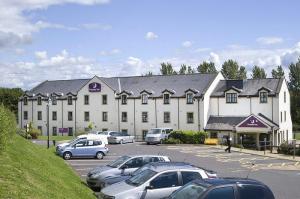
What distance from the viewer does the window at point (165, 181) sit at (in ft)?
49.5

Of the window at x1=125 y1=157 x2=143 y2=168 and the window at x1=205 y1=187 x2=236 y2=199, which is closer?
the window at x1=205 y1=187 x2=236 y2=199

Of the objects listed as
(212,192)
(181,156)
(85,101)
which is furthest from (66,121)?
(212,192)

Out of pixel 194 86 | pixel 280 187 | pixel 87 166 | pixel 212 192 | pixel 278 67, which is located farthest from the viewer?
pixel 278 67

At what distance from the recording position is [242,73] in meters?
105

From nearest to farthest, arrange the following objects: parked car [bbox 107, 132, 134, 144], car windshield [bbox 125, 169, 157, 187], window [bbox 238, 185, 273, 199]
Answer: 1. window [bbox 238, 185, 273, 199]
2. car windshield [bbox 125, 169, 157, 187]
3. parked car [bbox 107, 132, 134, 144]

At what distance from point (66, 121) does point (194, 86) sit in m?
21.0

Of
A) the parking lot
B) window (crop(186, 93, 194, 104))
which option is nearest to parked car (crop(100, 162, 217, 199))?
the parking lot

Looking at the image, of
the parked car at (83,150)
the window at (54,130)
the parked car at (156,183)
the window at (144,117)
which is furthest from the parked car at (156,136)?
the parked car at (156,183)

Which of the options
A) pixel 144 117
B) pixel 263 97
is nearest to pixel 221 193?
pixel 263 97

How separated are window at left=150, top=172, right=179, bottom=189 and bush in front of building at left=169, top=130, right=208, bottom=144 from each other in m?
42.0

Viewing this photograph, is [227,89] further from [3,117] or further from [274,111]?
[3,117]

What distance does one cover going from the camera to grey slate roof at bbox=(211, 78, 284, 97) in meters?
60.3

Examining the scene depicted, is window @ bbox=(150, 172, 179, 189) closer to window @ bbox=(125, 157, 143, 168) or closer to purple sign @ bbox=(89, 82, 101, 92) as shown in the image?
window @ bbox=(125, 157, 143, 168)

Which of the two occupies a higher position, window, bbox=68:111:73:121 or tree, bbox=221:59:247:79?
tree, bbox=221:59:247:79
